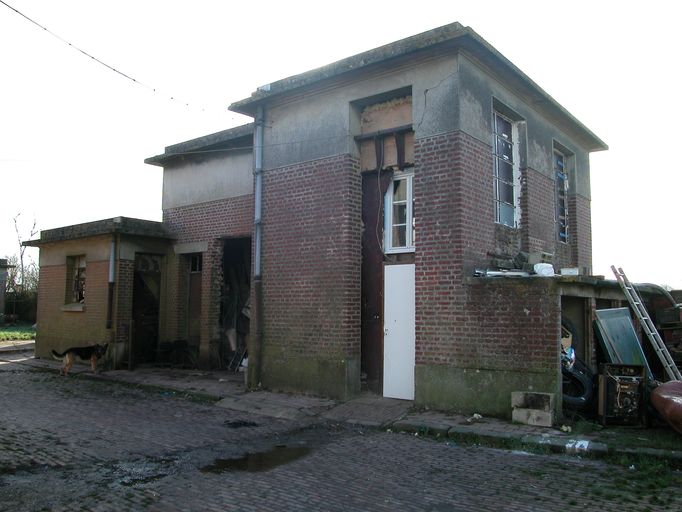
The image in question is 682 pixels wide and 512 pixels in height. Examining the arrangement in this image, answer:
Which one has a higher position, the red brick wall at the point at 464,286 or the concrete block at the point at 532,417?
the red brick wall at the point at 464,286

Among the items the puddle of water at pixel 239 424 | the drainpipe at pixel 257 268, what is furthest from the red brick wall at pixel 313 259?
the puddle of water at pixel 239 424

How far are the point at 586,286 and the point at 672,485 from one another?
13.4 ft

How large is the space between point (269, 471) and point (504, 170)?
7.28 meters

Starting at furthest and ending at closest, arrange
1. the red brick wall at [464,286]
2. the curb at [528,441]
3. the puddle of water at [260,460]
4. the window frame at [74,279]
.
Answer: the window frame at [74,279]
the red brick wall at [464,286]
the curb at [528,441]
the puddle of water at [260,460]

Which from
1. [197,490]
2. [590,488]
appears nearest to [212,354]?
[197,490]

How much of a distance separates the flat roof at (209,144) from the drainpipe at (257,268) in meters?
1.66

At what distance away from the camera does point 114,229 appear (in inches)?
546

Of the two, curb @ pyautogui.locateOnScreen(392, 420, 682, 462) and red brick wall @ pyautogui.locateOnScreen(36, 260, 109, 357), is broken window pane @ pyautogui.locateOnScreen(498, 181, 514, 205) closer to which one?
curb @ pyautogui.locateOnScreen(392, 420, 682, 462)

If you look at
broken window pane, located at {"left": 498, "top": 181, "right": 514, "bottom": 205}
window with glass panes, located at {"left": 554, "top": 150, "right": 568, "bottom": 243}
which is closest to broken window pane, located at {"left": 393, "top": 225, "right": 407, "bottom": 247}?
broken window pane, located at {"left": 498, "top": 181, "right": 514, "bottom": 205}

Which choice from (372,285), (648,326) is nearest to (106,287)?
(372,285)

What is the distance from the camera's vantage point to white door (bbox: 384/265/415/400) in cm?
933

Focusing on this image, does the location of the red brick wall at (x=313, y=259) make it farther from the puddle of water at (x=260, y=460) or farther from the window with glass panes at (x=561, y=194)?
the window with glass panes at (x=561, y=194)

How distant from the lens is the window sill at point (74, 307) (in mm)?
14998

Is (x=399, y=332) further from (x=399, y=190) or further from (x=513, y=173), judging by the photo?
(x=513, y=173)
